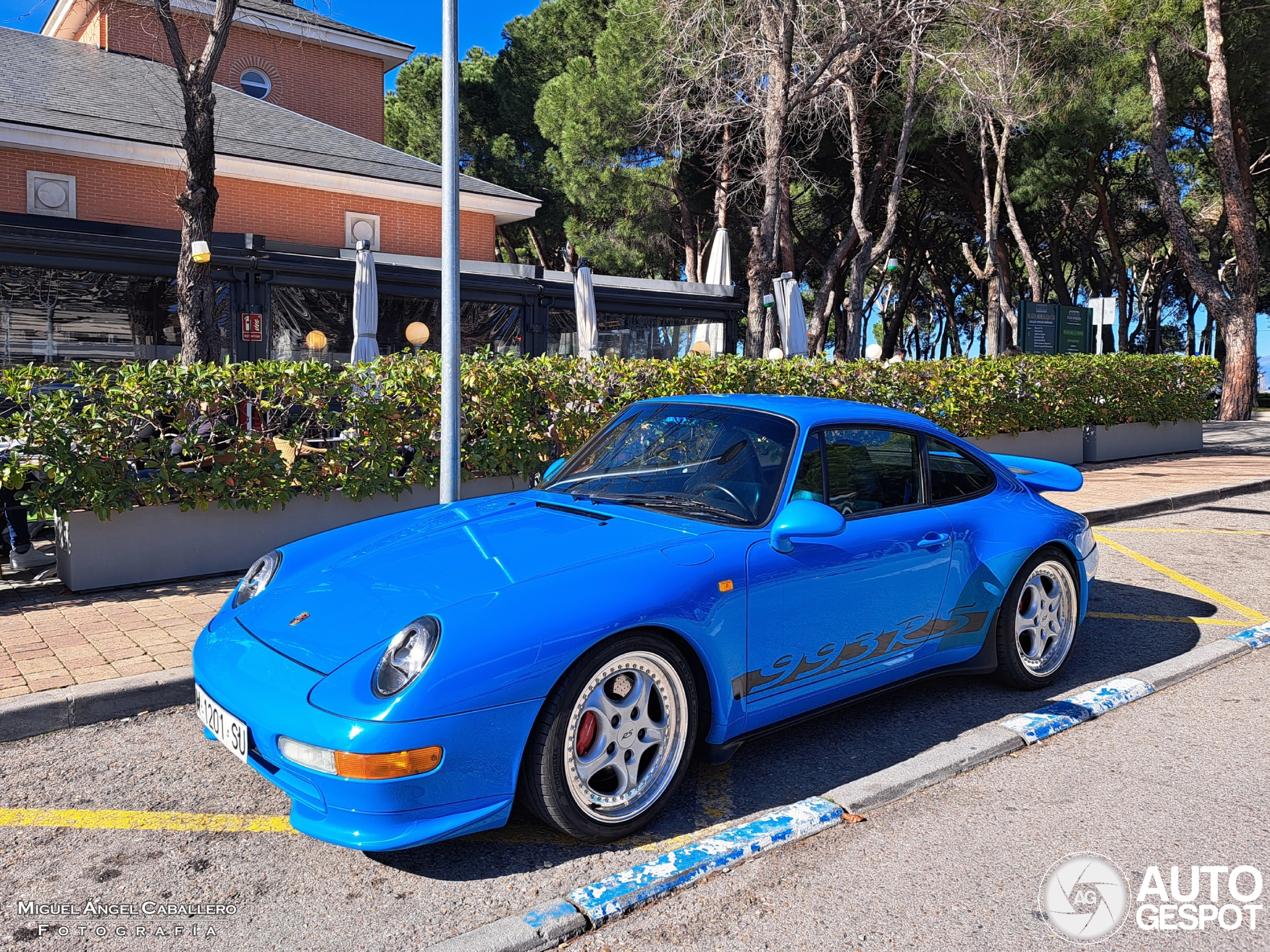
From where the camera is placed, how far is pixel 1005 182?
24656 mm

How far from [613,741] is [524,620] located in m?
0.53

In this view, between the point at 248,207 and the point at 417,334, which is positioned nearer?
the point at 417,334

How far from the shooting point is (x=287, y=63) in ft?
78.0

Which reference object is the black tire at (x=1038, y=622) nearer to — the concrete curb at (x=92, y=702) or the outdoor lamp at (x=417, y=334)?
the concrete curb at (x=92, y=702)

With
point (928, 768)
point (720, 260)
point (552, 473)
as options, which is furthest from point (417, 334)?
point (928, 768)

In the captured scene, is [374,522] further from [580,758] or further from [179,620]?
[179,620]

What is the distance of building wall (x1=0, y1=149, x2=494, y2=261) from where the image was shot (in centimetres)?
1673

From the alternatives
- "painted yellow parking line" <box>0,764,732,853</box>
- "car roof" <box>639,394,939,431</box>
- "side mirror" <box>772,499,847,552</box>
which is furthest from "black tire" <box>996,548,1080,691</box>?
"painted yellow parking line" <box>0,764,732,853</box>

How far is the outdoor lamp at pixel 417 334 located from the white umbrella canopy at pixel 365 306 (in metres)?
2.93

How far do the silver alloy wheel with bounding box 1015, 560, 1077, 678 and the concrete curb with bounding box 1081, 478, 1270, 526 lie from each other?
5412 millimetres

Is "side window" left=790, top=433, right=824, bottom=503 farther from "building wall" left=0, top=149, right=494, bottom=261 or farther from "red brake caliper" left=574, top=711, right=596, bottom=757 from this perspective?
"building wall" left=0, top=149, right=494, bottom=261

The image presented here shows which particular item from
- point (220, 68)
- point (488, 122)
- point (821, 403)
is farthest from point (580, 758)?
point (488, 122)

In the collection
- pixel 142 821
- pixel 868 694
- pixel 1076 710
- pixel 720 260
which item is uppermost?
pixel 720 260

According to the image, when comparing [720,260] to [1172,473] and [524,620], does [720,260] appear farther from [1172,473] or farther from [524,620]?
[524,620]
